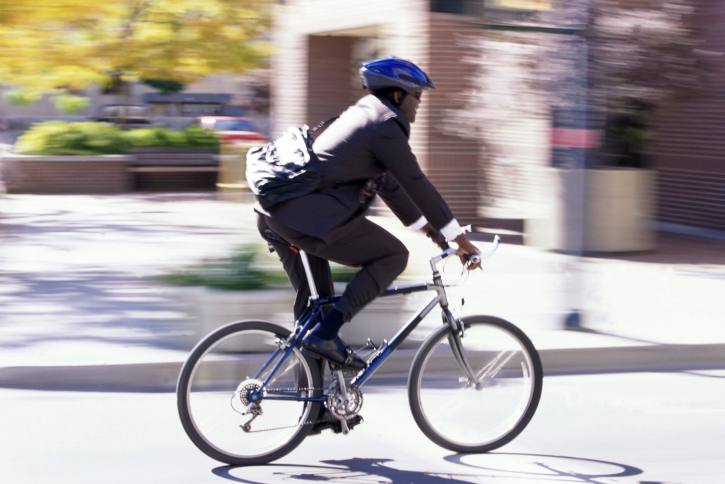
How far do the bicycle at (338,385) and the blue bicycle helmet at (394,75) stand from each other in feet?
2.55

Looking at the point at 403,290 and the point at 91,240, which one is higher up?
the point at 403,290

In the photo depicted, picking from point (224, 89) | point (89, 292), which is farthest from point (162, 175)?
point (224, 89)

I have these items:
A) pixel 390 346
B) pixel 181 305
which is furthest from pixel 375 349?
pixel 181 305

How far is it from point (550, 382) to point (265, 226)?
255 cm

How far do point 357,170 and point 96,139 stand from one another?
14722mm

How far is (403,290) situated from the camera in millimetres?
4141

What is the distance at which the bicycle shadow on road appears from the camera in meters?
4.06

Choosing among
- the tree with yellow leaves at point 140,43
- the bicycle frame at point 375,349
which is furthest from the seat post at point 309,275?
the tree with yellow leaves at point 140,43

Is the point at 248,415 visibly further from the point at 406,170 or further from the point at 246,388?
the point at 406,170

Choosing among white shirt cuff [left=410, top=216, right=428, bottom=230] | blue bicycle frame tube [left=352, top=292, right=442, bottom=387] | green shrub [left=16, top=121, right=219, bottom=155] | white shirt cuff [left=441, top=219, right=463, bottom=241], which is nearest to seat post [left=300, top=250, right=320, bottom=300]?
blue bicycle frame tube [left=352, top=292, right=442, bottom=387]

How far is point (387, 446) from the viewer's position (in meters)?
4.50

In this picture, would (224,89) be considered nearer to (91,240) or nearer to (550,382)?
(91,240)

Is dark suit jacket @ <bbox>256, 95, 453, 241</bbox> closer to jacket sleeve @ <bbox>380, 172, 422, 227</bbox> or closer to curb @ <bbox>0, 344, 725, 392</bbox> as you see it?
jacket sleeve @ <bbox>380, 172, 422, 227</bbox>

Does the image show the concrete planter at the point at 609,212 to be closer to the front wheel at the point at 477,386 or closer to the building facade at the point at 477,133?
the building facade at the point at 477,133
